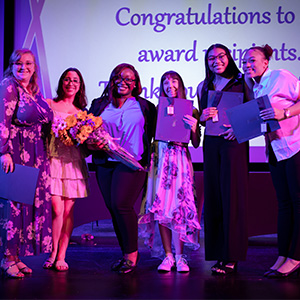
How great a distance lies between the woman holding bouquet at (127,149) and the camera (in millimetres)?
3064

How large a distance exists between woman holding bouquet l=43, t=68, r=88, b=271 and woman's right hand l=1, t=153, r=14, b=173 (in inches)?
13.6

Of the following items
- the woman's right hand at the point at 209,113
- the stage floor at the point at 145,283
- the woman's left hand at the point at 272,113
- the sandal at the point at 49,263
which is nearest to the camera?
the stage floor at the point at 145,283

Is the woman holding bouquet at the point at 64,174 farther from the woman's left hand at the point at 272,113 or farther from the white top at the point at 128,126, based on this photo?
the woman's left hand at the point at 272,113

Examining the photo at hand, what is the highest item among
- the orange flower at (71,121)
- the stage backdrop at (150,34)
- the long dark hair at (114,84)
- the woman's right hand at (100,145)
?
the stage backdrop at (150,34)

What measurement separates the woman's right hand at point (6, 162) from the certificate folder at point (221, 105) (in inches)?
53.2

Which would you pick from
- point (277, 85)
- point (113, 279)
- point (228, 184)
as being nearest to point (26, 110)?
point (113, 279)

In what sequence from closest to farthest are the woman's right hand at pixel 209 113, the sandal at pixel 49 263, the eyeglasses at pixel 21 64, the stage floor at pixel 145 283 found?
the stage floor at pixel 145 283 < the eyeglasses at pixel 21 64 < the woman's right hand at pixel 209 113 < the sandal at pixel 49 263

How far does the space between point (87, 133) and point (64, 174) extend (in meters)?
0.41

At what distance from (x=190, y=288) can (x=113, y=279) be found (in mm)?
529

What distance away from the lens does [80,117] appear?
2.94 meters

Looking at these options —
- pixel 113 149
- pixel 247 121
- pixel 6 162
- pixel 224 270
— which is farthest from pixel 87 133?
pixel 224 270

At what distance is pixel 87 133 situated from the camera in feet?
9.53

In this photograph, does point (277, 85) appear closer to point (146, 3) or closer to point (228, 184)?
point (228, 184)

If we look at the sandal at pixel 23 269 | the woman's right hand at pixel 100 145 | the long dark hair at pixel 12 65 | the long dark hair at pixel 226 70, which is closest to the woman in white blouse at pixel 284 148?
the long dark hair at pixel 226 70
